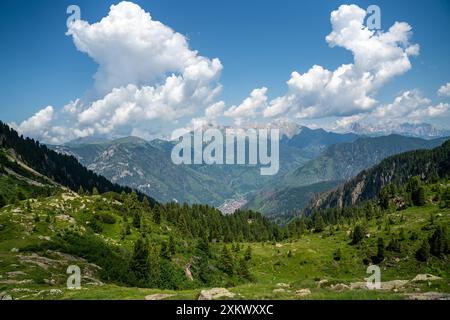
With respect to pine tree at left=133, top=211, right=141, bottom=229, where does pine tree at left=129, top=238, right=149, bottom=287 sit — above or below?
below

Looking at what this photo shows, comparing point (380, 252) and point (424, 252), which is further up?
point (424, 252)

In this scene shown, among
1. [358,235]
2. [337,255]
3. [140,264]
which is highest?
[140,264]

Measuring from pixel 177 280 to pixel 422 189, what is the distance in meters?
137

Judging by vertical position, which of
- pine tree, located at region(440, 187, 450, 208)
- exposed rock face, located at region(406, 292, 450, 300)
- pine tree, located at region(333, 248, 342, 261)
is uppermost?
pine tree, located at region(440, 187, 450, 208)

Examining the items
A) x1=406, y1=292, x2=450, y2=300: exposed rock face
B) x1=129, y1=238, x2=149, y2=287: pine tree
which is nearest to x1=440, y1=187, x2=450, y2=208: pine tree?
x1=129, y1=238, x2=149, y2=287: pine tree

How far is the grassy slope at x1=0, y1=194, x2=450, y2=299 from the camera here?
34188 mm

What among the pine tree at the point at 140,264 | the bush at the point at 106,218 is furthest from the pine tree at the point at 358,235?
the pine tree at the point at 140,264

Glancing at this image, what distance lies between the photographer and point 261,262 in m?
119

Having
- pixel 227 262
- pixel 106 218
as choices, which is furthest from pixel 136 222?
pixel 227 262

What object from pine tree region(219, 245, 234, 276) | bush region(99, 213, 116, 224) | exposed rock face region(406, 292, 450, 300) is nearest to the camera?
exposed rock face region(406, 292, 450, 300)

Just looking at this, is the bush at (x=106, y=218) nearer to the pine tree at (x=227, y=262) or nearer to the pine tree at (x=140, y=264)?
the pine tree at (x=227, y=262)

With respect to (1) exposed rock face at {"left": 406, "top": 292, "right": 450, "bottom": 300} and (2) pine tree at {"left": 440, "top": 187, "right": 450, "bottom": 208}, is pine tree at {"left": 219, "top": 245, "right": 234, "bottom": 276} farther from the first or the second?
(2) pine tree at {"left": 440, "top": 187, "right": 450, "bottom": 208}

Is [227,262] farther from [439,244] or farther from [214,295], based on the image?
[439,244]
